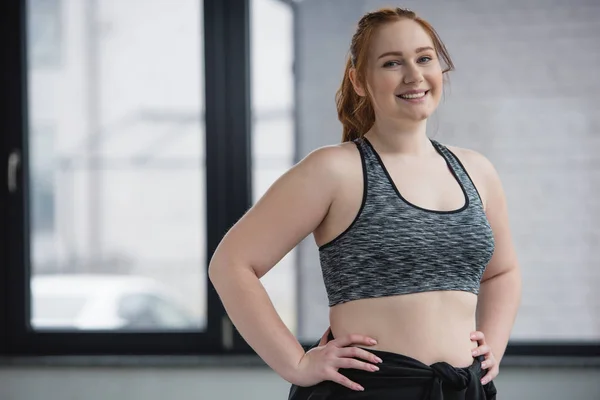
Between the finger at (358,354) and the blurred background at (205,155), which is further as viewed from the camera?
the blurred background at (205,155)

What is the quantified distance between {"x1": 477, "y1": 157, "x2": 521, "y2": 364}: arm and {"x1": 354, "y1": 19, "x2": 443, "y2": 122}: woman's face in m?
0.21

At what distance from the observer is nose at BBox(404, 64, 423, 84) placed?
136 centimetres

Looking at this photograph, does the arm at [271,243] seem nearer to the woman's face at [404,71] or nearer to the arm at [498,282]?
the woman's face at [404,71]

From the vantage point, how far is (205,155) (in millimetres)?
3037

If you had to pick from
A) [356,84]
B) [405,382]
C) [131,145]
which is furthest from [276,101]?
[405,382]

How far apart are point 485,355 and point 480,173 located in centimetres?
31

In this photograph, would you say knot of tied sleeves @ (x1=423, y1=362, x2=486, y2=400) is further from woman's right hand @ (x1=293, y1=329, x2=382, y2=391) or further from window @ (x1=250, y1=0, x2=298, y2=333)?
window @ (x1=250, y1=0, x2=298, y2=333)

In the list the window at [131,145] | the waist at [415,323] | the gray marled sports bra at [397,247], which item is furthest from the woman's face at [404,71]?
the window at [131,145]

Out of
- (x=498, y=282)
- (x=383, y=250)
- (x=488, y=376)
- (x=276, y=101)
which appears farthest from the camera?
(x=276, y=101)

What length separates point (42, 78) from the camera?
3.10 m

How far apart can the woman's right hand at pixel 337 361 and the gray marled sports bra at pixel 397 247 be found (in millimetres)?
68

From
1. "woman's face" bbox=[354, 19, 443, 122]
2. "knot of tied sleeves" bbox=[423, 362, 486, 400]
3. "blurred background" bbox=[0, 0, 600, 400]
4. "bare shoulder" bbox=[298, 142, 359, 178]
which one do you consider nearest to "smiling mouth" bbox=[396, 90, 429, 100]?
"woman's face" bbox=[354, 19, 443, 122]

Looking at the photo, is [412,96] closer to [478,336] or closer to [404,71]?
[404,71]

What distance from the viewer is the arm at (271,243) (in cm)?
135
